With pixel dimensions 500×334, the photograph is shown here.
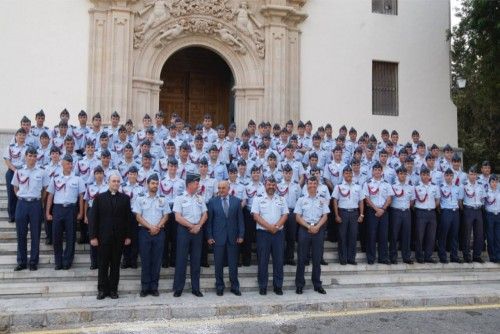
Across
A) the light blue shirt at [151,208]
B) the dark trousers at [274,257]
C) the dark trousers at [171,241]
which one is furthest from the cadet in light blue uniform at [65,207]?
the dark trousers at [274,257]

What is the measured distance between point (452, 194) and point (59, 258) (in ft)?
22.9

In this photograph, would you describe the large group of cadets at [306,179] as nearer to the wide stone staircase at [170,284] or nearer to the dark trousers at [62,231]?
Result: the wide stone staircase at [170,284]

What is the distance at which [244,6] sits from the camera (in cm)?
1344

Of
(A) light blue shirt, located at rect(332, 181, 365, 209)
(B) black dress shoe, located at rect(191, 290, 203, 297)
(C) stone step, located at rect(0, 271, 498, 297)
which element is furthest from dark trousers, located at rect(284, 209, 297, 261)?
(B) black dress shoe, located at rect(191, 290, 203, 297)

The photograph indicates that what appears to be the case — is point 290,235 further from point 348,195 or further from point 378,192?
point 378,192

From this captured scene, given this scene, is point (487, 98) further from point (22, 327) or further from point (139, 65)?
point (22, 327)

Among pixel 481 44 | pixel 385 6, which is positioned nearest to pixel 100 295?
pixel 481 44

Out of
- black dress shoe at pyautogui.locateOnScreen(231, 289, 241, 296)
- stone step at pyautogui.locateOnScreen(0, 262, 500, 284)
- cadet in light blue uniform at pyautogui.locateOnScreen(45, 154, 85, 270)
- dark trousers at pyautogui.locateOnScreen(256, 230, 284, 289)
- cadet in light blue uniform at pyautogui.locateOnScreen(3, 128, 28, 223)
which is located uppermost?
cadet in light blue uniform at pyautogui.locateOnScreen(3, 128, 28, 223)

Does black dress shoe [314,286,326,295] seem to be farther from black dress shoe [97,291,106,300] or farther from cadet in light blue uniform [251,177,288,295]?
black dress shoe [97,291,106,300]

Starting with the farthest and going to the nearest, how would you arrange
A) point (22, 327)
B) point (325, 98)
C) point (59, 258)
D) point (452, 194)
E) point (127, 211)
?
point (325, 98), point (452, 194), point (59, 258), point (127, 211), point (22, 327)

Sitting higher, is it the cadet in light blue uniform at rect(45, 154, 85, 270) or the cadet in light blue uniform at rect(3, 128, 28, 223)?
the cadet in light blue uniform at rect(3, 128, 28, 223)

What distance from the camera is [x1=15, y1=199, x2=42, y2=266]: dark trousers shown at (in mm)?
7305

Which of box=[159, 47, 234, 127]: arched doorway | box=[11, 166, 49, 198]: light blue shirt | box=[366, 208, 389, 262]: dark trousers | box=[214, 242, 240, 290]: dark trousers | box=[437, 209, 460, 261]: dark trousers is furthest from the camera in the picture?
box=[159, 47, 234, 127]: arched doorway

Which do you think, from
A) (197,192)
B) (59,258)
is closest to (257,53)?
(197,192)
